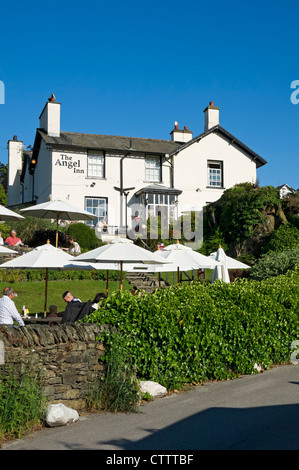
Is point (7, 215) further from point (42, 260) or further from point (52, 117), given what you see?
point (52, 117)

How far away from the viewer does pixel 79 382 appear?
7.59 meters

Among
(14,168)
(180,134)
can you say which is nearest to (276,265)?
(180,134)

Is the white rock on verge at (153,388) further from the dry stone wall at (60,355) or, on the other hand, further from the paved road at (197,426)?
the dry stone wall at (60,355)

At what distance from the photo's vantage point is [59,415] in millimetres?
6934

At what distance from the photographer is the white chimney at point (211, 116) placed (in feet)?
120

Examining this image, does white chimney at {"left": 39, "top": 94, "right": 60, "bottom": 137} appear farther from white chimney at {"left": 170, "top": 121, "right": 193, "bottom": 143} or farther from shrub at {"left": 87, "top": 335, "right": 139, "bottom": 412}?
shrub at {"left": 87, "top": 335, "right": 139, "bottom": 412}

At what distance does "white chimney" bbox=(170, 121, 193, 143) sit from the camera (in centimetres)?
3872

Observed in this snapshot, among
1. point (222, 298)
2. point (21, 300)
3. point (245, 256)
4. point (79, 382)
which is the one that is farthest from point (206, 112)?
point (79, 382)

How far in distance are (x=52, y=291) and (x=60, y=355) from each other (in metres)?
10.2

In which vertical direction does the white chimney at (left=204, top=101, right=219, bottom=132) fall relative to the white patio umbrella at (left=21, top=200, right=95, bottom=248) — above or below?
above

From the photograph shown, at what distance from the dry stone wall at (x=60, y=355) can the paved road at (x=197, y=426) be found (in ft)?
1.66

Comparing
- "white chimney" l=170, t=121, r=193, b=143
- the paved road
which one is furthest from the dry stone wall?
"white chimney" l=170, t=121, r=193, b=143

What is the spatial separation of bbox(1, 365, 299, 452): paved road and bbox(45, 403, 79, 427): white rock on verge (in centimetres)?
10

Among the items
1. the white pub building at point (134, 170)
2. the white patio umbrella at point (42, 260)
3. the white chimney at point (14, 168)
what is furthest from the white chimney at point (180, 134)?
the white patio umbrella at point (42, 260)
